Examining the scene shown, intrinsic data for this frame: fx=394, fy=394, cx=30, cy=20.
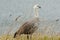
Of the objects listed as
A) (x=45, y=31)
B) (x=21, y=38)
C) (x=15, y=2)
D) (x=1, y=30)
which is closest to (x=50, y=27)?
(x=45, y=31)

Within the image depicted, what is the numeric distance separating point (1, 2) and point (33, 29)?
211 inches

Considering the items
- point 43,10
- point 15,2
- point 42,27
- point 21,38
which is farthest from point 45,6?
point 21,38

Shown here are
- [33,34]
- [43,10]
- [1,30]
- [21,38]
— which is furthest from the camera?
[43,10]

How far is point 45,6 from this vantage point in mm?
13992

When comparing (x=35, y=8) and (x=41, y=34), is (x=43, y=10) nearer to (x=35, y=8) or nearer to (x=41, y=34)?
(x=35, y=8)

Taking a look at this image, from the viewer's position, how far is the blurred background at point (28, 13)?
11.1 m

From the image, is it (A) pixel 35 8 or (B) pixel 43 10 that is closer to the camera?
(A) pixel 35 8

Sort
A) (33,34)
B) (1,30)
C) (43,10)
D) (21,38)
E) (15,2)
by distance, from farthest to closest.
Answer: (15,2)
(43,10)
(1,30)
(33,34)
(21,38)

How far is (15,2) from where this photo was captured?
15664 mm

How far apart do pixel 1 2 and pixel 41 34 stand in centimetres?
538

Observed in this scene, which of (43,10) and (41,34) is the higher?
(43,10)

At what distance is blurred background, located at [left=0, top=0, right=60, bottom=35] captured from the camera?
11.1m

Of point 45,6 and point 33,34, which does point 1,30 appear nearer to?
point 33,34

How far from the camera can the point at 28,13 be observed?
10.9 metres
